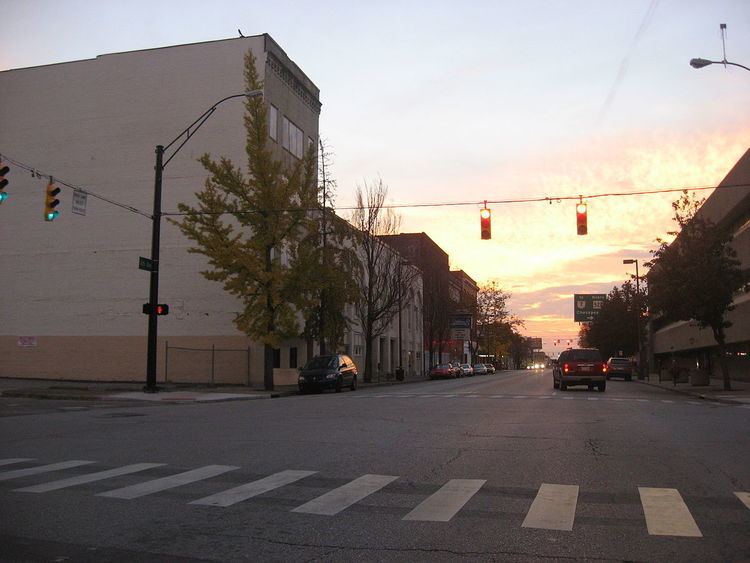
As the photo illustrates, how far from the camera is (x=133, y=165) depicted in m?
37.5

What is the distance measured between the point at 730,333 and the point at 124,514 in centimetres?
4231

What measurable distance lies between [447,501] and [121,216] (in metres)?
34.3

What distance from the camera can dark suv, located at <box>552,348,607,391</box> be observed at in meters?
30.5

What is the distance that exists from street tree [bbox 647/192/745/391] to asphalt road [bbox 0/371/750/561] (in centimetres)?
1681

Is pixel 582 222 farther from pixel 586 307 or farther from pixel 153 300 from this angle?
pixel 586 307

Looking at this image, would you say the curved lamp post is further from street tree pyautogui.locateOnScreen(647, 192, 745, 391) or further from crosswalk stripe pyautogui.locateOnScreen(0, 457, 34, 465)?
crosswalk stripe pyautogui.locateOnScreen(0, 457, 34, 465)

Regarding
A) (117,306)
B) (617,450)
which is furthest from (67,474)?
(117,306)

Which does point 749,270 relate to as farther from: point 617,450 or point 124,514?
point 124,514

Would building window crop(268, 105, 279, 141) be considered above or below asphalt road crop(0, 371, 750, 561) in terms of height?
above

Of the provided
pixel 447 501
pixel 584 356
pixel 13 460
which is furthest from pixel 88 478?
pixel 584 356

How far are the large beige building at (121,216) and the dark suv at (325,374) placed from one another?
5.59m

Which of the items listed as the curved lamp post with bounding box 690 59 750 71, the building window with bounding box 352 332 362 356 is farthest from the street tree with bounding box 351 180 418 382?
the curved lamp post with bounding box 690 59 750 71

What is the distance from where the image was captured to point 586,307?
261ft

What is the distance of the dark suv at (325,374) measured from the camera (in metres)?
29.7
